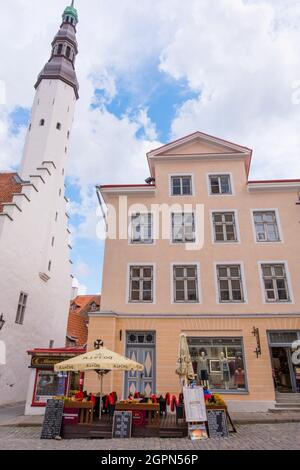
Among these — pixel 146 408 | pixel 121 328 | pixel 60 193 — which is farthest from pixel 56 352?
pixel 60 193

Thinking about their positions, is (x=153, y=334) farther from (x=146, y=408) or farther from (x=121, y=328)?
(x=146, y=408)

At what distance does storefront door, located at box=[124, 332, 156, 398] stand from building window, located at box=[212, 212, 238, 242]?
624 cm

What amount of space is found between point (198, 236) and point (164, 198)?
3.11 m

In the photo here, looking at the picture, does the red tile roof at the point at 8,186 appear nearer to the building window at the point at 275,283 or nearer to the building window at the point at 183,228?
the building window at the point at 183,228

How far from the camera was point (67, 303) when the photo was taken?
25703 mm

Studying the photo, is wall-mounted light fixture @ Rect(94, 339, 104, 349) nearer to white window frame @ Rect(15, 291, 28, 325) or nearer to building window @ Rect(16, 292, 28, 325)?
white window frame @ Rect(15, 291, 28, 325)

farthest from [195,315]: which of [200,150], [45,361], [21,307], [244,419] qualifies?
[21,307]

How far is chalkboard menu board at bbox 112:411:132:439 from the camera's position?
9.03 meters

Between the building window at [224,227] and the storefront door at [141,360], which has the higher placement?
the building window at [224,227]

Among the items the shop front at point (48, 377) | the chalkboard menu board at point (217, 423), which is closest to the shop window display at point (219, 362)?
the chalkboard menu board at point (217, 423)

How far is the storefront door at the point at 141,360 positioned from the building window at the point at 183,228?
5.18m

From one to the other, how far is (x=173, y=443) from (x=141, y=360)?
6.08 meters

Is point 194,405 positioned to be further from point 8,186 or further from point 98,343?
point 8,186

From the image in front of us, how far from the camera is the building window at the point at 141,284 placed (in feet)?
50.8
